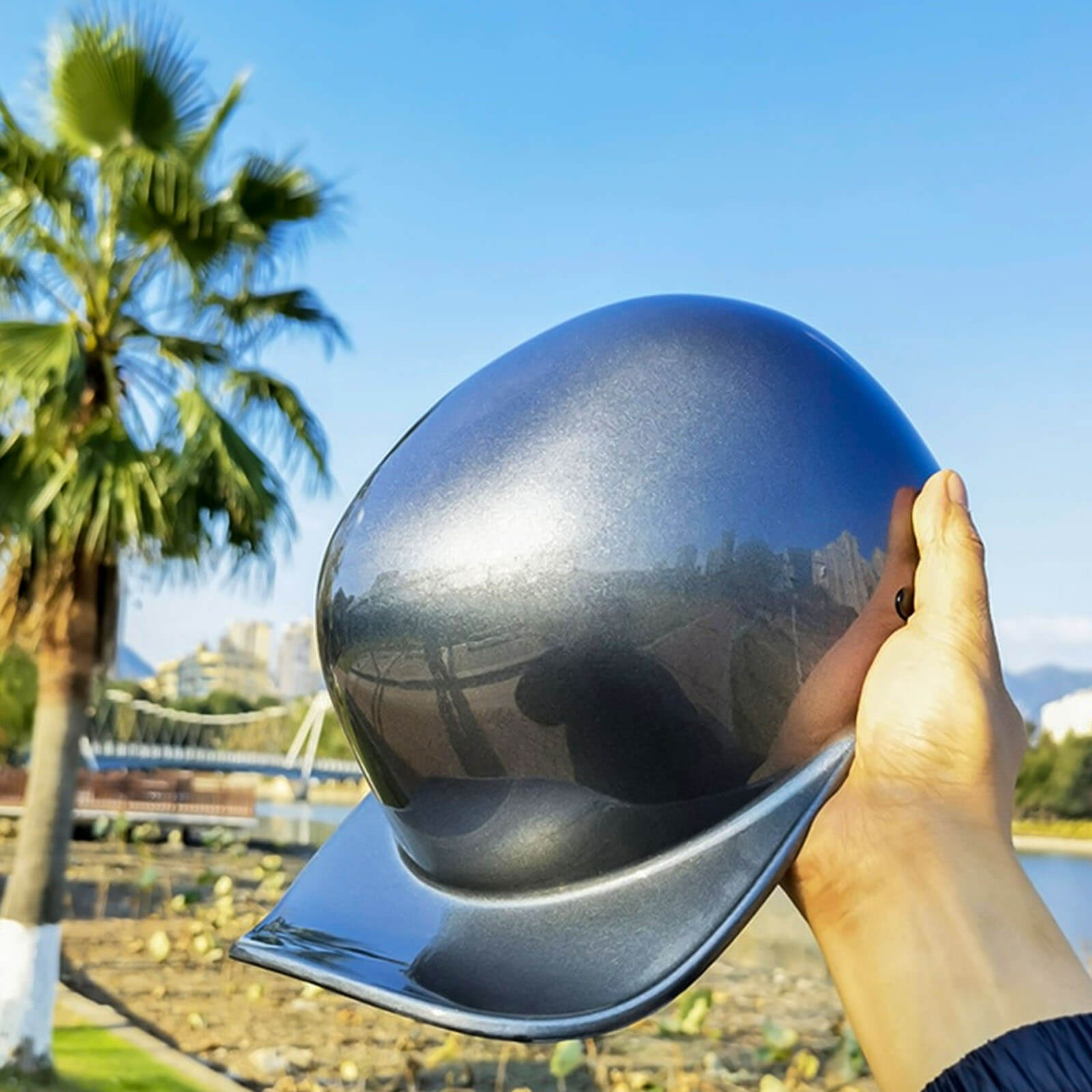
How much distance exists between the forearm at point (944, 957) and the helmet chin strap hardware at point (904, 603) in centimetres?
24

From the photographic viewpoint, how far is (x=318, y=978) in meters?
1.21

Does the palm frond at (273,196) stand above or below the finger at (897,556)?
above

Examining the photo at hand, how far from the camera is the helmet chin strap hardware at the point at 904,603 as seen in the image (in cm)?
129

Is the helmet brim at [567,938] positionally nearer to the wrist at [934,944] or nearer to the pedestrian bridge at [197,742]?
the wrist at [934,944]

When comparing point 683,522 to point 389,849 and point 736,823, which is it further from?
point 389,849

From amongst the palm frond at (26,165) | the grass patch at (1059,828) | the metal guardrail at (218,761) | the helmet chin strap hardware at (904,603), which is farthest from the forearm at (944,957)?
the grass patch at (1059,828)

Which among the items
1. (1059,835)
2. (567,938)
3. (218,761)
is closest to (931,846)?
(567,938)

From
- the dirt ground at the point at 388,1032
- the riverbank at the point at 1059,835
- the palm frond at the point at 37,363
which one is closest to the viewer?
the palm frond at the point at 37,363

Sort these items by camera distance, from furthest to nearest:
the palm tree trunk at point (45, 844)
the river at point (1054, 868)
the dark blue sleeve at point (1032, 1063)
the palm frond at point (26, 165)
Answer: the river at point (1054, 868), the palm frond at point (26, 165), the palm tree trunk at point (45, 844), the dark blue sleeve at point (1032, 1063)

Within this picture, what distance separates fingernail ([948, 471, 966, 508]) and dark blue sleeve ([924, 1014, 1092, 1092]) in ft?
1.82

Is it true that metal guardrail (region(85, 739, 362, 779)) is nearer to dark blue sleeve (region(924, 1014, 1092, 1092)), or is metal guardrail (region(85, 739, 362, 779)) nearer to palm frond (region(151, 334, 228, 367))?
palm frond (region(151, 334, 228, 367))

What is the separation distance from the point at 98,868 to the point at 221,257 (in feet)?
47.5

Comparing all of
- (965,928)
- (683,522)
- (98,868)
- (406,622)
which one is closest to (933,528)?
(683,522)

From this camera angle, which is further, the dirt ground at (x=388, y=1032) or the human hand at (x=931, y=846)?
the dirt ground at (x=388, y=1032)
